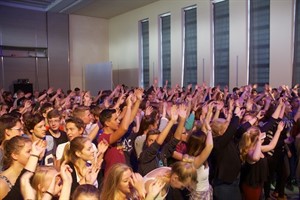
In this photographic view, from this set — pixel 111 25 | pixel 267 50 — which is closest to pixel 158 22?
pixel 111 25

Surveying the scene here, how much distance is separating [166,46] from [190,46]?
54.0 inches

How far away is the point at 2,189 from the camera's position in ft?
6.52

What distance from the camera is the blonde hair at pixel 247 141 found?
3.06 meters

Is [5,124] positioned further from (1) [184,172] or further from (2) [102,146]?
(1) [184,172]

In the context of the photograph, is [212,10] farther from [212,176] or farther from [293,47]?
[212,176]

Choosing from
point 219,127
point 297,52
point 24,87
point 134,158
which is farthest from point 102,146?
point 24,87

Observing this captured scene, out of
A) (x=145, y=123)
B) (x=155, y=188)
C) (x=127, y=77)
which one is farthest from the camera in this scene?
(x=127, y=77)

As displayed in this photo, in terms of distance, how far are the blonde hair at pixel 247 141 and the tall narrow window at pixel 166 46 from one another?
9.53m

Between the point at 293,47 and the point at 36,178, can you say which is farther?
the point at 293,47

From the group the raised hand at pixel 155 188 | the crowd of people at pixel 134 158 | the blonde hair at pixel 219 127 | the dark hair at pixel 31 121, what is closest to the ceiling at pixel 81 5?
the crowd of people at pixel 134 158

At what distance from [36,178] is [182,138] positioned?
1.65 meters

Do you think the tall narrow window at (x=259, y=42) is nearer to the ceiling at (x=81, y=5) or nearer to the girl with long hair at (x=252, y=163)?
the ceiling at (x=81, y=5)

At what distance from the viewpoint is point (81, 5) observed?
13.0 meters

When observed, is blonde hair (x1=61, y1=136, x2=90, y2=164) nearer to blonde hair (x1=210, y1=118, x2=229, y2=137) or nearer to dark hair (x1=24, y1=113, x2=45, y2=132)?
dark hair (x1=24, y1=113, x2=45, y2=132)
